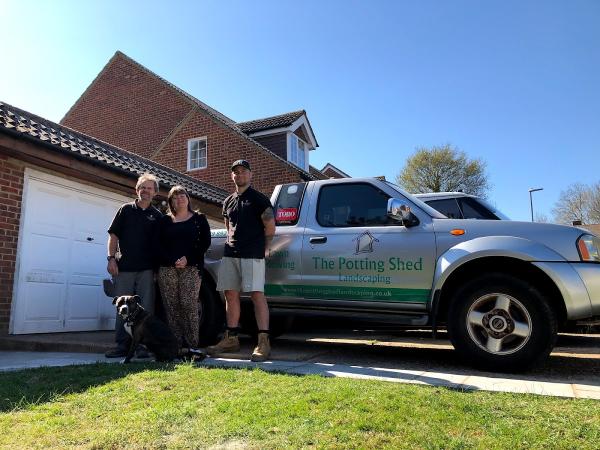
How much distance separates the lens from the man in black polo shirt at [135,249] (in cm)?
545

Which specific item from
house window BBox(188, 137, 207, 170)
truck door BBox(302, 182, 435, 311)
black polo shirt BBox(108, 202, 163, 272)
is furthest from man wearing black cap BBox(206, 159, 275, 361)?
house window BBox(188, 137, 207, 170)

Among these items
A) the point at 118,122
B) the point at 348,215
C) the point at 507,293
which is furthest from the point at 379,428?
the point at 118,122

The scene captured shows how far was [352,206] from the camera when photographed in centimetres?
533

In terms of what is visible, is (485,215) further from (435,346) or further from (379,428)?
(379,428)

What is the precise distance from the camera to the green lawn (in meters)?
2.51

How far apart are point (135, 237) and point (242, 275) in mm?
1326

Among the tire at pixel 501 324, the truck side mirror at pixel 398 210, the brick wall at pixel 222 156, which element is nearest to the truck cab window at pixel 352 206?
the truck side mirror at pixel 398 210

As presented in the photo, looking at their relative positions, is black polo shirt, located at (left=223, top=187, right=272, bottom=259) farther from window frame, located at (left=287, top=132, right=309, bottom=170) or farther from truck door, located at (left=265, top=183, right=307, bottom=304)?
window frame, located at (left=287, top=132, right=309, bottom=170)

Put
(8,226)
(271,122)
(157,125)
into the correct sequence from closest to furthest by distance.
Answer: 1. (8,226)
2. (271,122)
3. (157,125)

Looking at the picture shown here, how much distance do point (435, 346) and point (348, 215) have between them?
2.29 meters

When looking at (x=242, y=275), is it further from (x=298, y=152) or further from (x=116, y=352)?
(x=298, y=152)

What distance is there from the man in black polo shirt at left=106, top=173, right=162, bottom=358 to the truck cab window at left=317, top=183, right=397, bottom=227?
188 centimetres

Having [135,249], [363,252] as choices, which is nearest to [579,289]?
[363,252]

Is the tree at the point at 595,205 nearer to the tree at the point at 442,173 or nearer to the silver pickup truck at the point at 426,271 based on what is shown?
the tree at the point at 442,173
